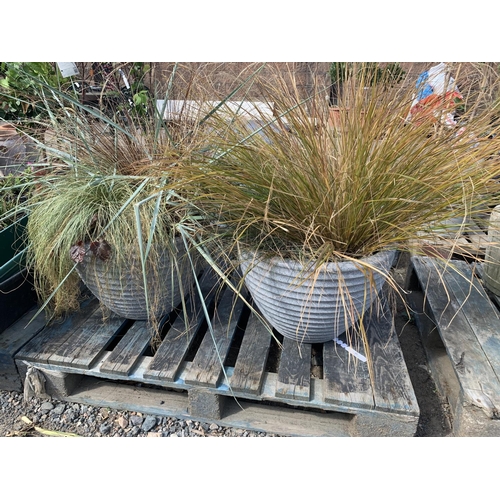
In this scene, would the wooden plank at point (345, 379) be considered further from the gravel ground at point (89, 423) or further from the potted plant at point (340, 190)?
the gravel ground at point (89, 423)

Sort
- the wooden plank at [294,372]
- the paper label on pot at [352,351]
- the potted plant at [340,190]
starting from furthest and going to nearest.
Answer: the paper label on pot at [352,351]
the wooden plank at [294,372]
the potted plant at [340,190]

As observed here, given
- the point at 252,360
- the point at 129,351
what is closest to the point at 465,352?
the point at 252,360

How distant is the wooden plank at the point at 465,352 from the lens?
1.17 m

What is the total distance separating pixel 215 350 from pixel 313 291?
17.5 inches

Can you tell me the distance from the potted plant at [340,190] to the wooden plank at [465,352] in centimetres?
19

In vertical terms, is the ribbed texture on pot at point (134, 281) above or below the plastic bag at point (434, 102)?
below

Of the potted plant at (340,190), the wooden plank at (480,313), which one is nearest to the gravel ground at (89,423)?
the potted plant at (340,190)

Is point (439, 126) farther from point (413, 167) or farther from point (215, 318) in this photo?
point (215, 318)

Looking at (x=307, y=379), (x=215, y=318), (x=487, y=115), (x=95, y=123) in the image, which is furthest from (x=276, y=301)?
(x=95, y=123)

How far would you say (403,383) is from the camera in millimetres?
1248

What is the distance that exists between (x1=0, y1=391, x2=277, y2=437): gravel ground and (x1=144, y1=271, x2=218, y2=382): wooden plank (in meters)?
0.20

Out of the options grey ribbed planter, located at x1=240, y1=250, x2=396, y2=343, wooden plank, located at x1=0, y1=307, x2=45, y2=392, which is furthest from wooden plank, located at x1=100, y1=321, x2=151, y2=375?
grey ribbed planter, located at x1=240, y1=250, x2=396, y2=343

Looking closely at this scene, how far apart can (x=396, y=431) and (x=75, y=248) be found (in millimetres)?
1138

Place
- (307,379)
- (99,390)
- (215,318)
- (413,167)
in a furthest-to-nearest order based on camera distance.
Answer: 1. (215,318)
2. (99,390)
3. (307,379)
4. (413,167)
